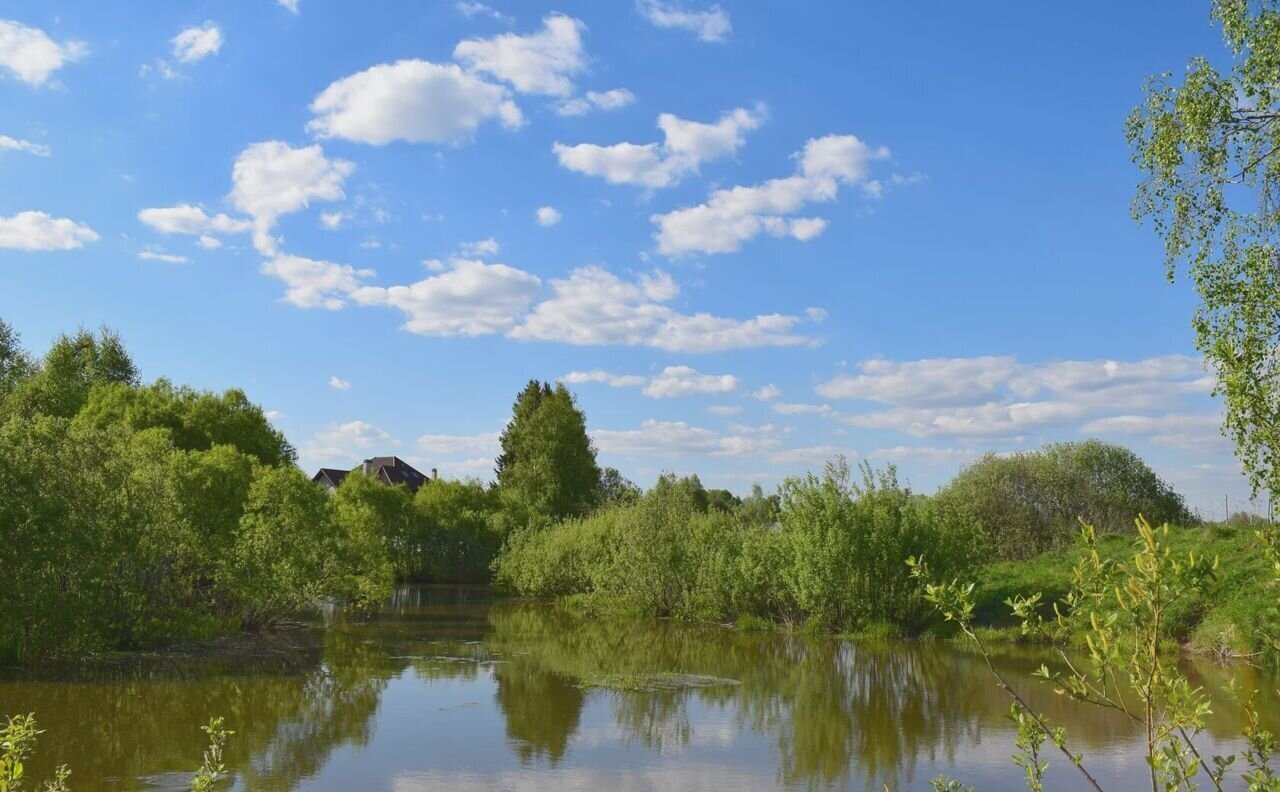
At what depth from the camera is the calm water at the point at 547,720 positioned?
11586 mm

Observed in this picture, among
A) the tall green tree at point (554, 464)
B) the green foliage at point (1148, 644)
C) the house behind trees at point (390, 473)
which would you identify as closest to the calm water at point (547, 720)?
the green foliage at point (1148, 644)

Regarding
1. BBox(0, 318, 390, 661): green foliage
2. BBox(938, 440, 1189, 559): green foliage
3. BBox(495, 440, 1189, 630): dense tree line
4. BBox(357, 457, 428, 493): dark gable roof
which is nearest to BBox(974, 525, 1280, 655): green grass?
BBox(495, 440, 1189, 630): dense tree line

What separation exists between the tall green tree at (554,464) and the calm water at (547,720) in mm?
34750

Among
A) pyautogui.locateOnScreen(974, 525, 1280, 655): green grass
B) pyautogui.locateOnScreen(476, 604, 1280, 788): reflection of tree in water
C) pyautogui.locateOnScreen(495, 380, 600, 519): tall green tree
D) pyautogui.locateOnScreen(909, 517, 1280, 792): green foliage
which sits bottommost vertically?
pyautogui.locateOnScreen(476, 604, 1280, 788): reflection of tree in water

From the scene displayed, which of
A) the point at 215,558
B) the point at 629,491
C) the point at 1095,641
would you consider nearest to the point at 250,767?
the point at 1095,641

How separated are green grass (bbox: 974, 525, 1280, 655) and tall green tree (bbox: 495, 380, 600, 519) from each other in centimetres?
3068

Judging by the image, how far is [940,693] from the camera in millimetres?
18078

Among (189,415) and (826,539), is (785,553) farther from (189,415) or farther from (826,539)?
(189,415)

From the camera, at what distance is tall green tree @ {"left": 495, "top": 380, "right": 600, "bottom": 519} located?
59.3m

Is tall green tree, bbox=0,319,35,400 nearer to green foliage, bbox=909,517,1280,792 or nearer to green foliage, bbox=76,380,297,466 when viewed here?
green foliage, bbox=76,380,297,466

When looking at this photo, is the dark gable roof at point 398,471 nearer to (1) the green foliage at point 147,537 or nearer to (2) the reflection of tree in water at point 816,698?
(1) the green foliage at point 147,537

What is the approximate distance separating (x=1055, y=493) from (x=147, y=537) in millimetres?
36865

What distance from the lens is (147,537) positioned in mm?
21250

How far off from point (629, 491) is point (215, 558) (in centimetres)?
2000
